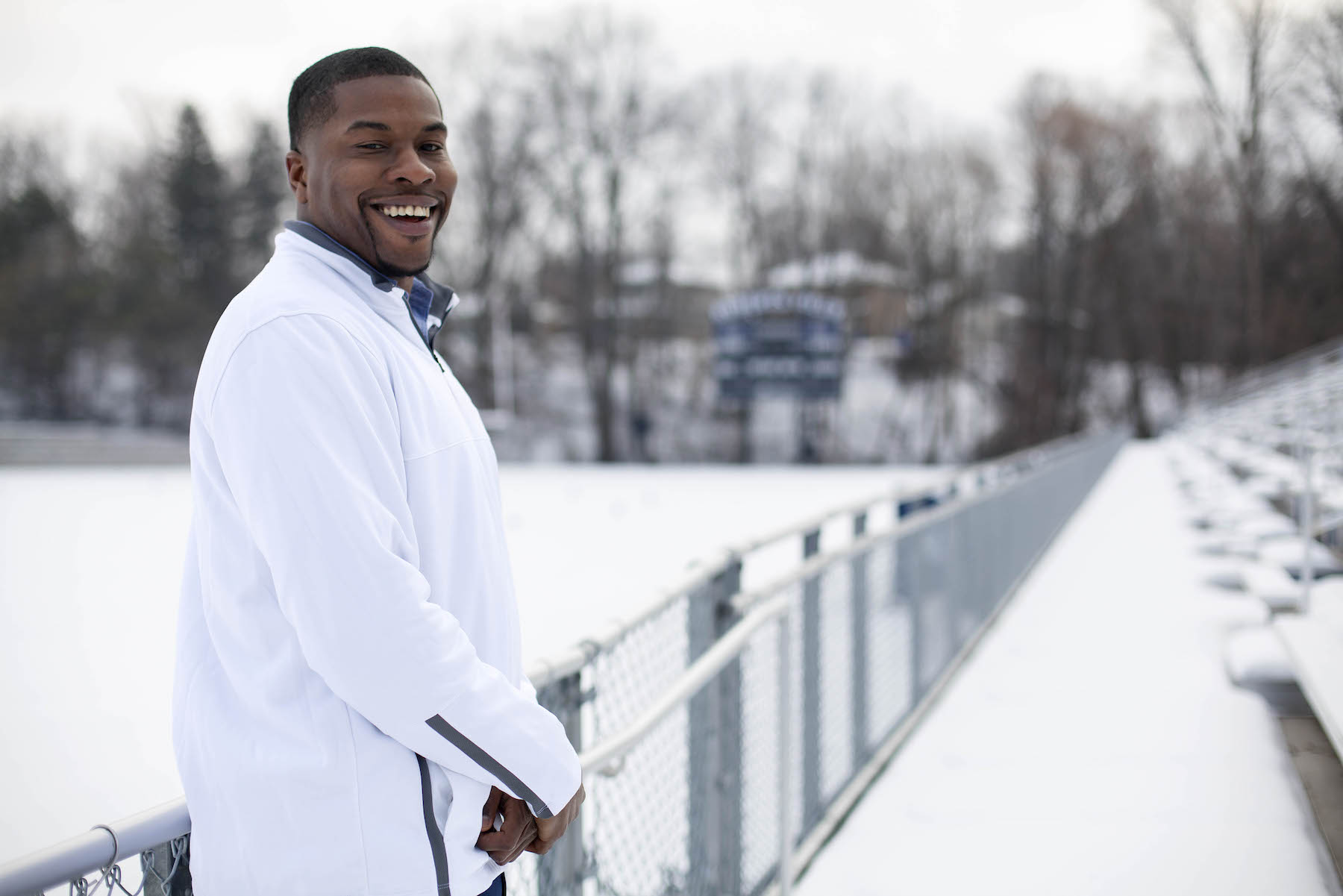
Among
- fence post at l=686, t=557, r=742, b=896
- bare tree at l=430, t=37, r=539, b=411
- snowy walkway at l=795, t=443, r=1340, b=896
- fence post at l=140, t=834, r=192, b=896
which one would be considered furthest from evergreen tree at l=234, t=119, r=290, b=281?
fence post at l=140, t=834, r=192, b=896

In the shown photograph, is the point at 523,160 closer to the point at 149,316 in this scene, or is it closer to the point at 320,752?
the point at 149,316

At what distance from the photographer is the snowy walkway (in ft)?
10.6

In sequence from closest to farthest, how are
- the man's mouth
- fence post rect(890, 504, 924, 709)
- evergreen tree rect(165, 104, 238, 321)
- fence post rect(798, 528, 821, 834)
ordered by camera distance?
the man's mouth → fence post rect(798, 528, 821, 834) → fence post rect(890, 504, 924, 709) → evergreen tree rect(165, 104, 238, 321)

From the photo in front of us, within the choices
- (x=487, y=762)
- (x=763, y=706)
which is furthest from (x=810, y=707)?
(x=487, y=762)

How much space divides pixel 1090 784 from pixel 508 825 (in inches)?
133

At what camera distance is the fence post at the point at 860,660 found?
3.98 meters

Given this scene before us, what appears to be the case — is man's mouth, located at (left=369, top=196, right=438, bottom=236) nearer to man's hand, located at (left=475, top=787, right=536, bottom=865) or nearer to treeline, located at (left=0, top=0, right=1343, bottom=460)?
man's hand, located at (left=475, top=787, right=536, bottom=865)

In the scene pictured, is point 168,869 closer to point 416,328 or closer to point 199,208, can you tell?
point 416,328

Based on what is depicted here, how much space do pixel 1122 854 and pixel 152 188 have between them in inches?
2098

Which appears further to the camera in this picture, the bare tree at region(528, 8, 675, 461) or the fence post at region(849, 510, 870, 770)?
the bare tree at region(528, 8, 675, 461)

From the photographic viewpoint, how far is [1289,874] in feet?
10.2

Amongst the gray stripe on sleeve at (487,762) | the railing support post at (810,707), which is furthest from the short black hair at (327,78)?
the railing support post at (810,707)

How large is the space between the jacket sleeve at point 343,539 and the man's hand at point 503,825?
12cm

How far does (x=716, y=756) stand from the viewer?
2.70m
